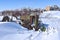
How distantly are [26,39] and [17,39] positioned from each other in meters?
0.50

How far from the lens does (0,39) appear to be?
360 inches

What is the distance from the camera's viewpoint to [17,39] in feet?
31.1

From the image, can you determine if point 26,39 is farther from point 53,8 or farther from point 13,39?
point 53,8

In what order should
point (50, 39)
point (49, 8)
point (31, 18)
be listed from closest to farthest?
point (50, 39) → point (31, 18) → point (49, 8)

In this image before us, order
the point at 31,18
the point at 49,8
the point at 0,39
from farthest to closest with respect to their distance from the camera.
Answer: the point at 49,8 < the point at 31,18 < the point at 0,39

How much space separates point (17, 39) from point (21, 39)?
218 mm

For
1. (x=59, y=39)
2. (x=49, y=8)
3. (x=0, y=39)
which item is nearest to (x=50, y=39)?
(x=59, y=39)

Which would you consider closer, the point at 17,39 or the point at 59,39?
the point at 17,39

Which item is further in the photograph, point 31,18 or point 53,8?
point 53,8

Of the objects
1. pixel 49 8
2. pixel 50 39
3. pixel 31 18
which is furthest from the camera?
pixel 49 8

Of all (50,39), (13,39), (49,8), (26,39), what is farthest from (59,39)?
(49,8)

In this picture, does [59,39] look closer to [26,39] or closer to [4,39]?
[26,39]

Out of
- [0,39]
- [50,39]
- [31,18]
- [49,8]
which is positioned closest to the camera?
[0,39]

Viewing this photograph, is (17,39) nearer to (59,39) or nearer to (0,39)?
(0,39)
